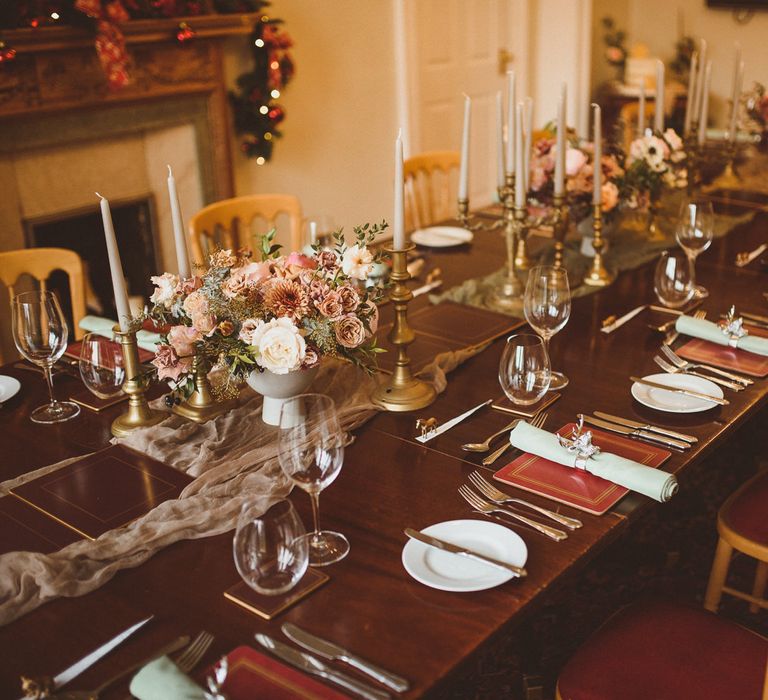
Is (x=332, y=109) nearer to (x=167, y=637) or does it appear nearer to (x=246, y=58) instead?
(x=246, y=58)

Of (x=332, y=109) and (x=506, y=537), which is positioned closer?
(x=506, y=537)

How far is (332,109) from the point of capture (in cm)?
460

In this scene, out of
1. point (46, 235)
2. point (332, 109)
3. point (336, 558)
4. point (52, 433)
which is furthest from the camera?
point (332, 109)

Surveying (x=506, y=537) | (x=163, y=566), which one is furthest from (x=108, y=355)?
(x=506, y=537)

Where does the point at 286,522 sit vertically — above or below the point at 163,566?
above

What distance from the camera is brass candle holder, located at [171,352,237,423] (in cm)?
168

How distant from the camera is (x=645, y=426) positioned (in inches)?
62.8

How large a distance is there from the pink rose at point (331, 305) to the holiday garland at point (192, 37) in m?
2.10

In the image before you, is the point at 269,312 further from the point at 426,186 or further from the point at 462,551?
the point at 426,186

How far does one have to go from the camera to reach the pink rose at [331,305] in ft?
4.91

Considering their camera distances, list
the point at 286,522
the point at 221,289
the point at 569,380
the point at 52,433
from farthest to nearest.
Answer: the point at 569,380
the point at 52,433
the point at 221,289
the point at 286,522

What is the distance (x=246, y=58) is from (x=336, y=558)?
3324 mm

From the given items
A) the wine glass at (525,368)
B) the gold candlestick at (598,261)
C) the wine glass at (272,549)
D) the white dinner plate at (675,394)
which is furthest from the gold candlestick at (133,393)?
the gold candlestick at (598,261)

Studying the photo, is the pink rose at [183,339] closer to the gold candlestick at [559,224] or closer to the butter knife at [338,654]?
the butter knife at [338,654]
